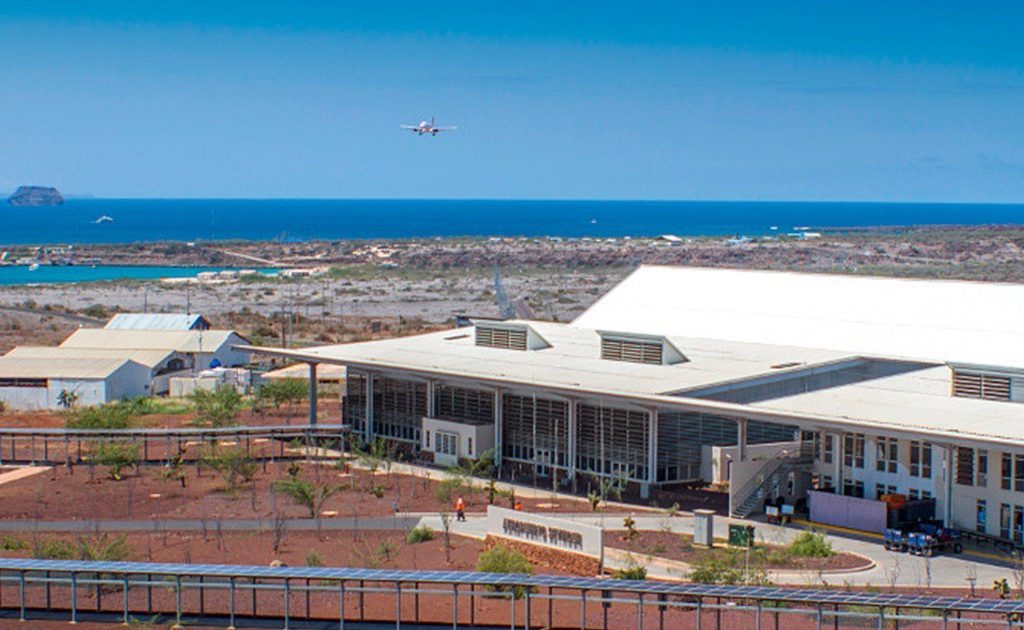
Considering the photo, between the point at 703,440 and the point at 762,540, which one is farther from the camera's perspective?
the point at 703,440

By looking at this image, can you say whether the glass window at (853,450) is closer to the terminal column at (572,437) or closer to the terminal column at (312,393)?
the terminal column at (572,437)

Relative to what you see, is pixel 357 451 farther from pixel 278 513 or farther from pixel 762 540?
pixel 762 540

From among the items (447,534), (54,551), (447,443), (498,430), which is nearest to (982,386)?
(498,430)

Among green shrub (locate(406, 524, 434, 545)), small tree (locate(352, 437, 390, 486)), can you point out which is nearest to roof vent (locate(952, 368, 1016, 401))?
green shrub (locate(406, 524, 434, 545))

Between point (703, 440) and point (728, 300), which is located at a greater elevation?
point (728, 300)

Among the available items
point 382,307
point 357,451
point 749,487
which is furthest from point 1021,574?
point 382,307

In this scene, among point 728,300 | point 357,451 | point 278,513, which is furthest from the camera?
point 728,300
